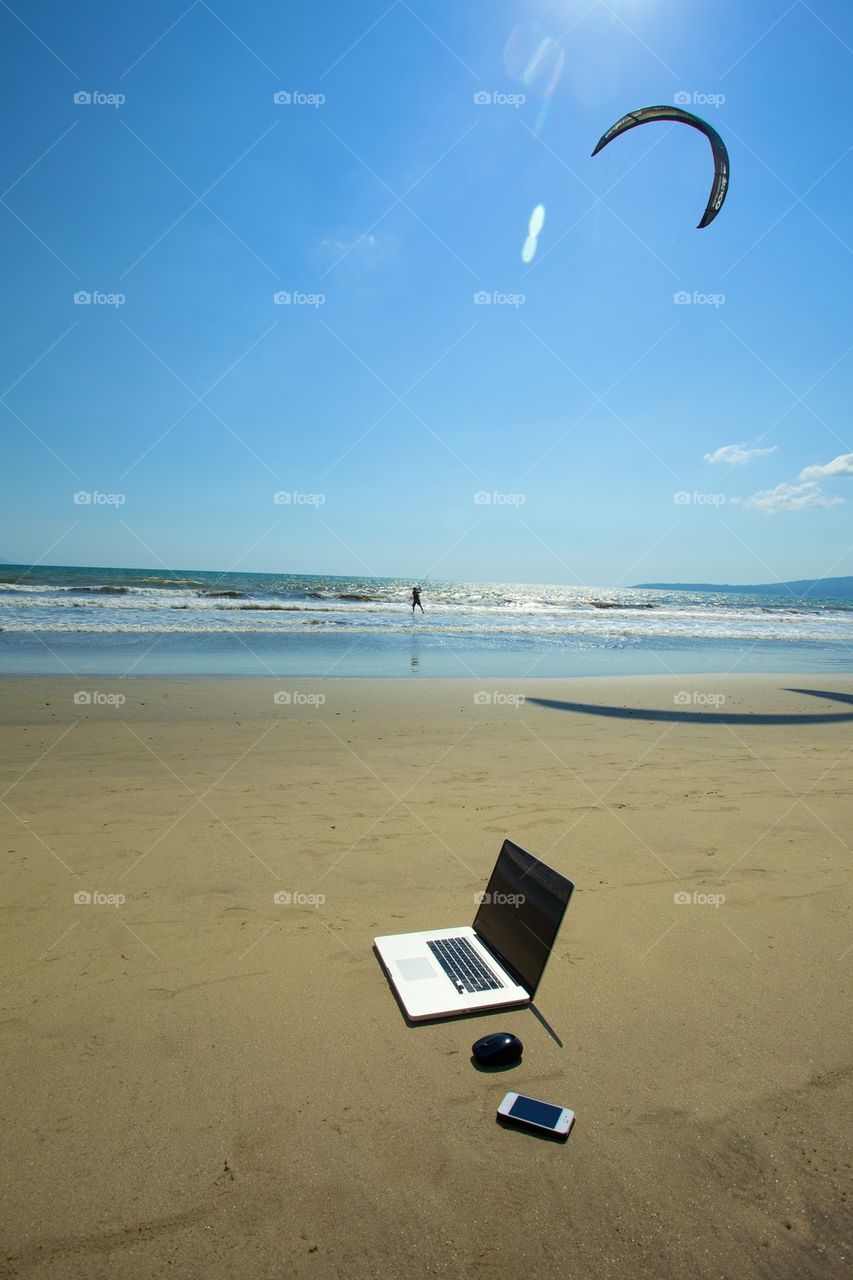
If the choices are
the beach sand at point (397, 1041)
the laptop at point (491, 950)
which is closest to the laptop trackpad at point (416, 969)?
the laptop at point (491, 950)

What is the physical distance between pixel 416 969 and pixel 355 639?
20.2m

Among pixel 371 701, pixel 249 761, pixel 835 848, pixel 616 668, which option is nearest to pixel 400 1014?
pixel 835 848

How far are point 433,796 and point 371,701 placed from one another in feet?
17.3

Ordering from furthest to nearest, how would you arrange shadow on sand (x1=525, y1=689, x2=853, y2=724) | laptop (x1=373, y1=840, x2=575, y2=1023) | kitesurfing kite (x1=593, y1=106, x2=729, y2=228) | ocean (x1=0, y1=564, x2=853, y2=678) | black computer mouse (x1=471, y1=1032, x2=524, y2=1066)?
1. ocean (x1=0, y1=564, x2=853, y2=678)
2. shadow on sand (x1=525, y1=689, x2=853, y2=724)
3. kitesurfing kite (x1=593, y1=106, x2=729, y2=228)
4. laptop (x1=373, y1=840, x2=575, y2=1023)
5. black computer mouse (x1=471, y1=1032, x2=524, y2=1066)

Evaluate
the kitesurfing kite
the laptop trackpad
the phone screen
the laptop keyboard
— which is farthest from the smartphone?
the kitesurfing kite

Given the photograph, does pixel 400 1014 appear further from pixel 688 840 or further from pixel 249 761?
pixel 249 761

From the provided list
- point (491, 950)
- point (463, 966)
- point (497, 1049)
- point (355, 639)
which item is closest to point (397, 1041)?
point (497, 1049)

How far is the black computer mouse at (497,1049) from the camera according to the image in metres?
2.76

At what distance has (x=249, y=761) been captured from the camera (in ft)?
24.6

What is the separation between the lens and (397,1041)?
2936 mm

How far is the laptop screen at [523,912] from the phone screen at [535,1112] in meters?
0.65

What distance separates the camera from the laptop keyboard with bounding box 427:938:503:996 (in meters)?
3.29

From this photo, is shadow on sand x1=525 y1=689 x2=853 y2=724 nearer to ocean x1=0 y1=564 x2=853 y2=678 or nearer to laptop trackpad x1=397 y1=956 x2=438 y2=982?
ocean x1=0 y1=564 x2=853 y2=678

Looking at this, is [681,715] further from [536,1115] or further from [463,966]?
[536,1115]
